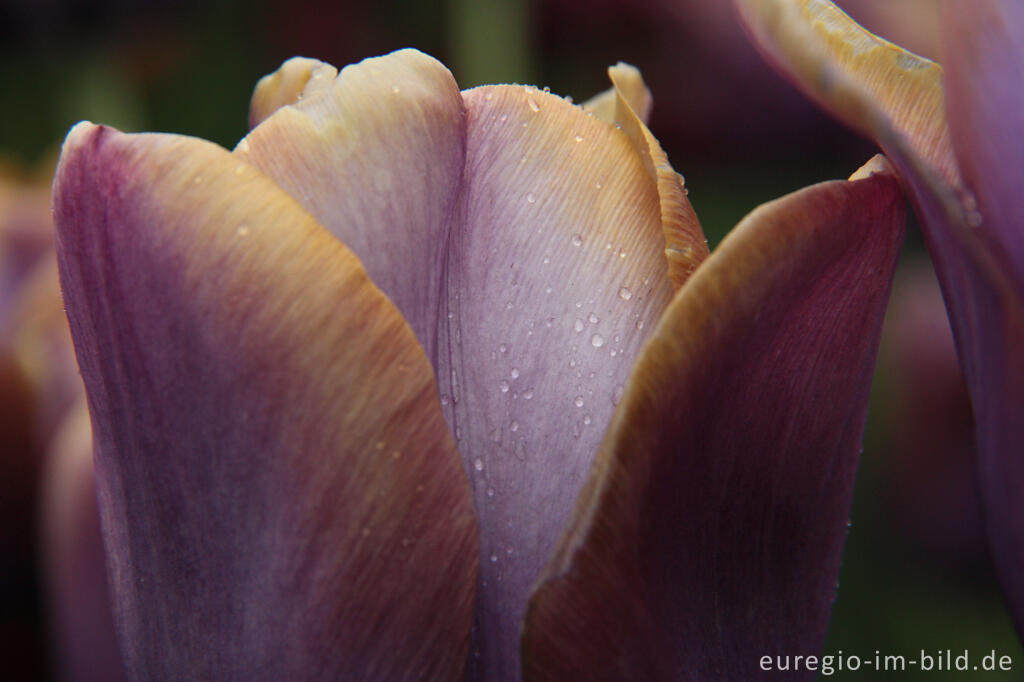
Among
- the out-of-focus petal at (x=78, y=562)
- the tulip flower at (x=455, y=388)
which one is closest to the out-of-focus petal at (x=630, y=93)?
the tulip flower at (x=455, y=388)

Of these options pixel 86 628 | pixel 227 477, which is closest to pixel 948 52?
pixel 227 477

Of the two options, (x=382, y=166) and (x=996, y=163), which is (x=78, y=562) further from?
(x=996, y=163)

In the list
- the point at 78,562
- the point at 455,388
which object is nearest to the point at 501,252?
the point at 455,388

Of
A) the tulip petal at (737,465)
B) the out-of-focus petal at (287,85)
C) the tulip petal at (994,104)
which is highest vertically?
the out-of-focus petal at (287,85)

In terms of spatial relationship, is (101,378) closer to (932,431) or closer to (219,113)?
(932,431)

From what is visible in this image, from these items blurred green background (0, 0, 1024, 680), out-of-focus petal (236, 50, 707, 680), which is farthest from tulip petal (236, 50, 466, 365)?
blurred green background (0, 0, 1024, 680)

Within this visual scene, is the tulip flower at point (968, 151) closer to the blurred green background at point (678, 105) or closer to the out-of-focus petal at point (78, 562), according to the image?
the out-of-focus petal at point (78, 562)
